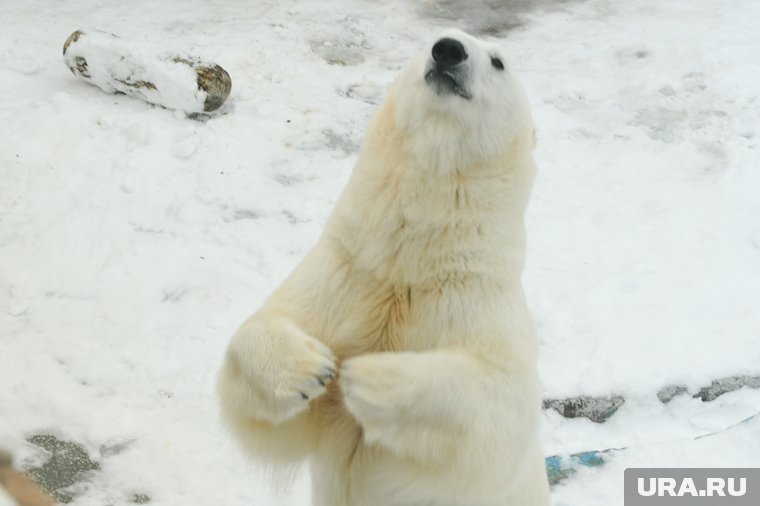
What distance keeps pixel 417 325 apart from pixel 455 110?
66cm

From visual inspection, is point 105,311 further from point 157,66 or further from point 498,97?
point 498,97

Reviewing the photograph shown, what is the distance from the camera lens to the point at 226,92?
6.71m

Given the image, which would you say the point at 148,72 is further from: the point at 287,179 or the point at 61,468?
the point at 61,468

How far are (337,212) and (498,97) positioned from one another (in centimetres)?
62

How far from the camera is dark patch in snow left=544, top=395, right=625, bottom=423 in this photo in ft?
15.1

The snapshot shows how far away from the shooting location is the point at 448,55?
2709 mm

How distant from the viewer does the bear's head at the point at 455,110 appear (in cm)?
265

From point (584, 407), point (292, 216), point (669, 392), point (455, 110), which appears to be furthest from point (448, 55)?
point (292, 216)

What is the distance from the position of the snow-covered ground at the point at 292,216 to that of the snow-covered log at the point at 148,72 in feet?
0.40

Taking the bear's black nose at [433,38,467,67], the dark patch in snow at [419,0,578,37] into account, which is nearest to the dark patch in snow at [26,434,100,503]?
the bear's black nose at [433,38,467,67]

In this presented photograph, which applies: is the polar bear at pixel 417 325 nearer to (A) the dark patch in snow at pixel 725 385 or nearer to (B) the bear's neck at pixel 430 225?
(B) the bear's neck at pixel 430 225

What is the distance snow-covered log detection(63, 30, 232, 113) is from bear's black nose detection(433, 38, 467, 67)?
411 centimetres

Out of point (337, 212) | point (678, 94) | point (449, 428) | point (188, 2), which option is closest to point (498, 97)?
point (337, 212)

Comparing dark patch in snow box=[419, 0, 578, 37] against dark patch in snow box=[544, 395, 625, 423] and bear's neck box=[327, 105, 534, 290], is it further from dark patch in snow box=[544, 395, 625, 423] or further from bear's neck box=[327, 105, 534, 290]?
bear's neck box=[327, 105, 534, 290]
